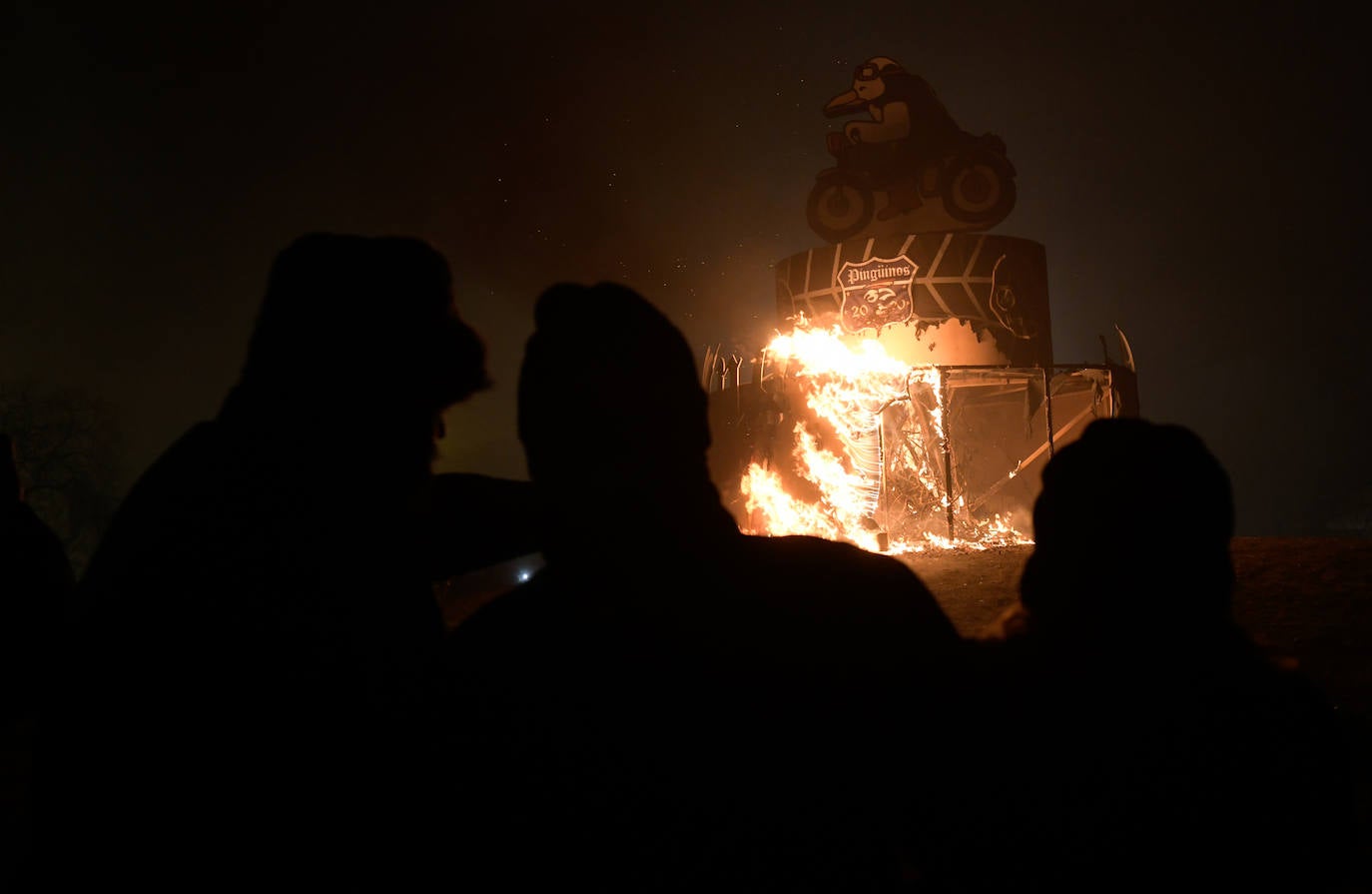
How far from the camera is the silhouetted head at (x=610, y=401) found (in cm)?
172

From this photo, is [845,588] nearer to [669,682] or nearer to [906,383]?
[669,682]

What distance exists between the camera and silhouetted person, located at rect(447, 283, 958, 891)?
1561 mm

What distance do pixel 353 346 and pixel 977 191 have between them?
2275 centimetres

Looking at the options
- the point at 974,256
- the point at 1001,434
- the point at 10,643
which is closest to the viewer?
the point at 10,643

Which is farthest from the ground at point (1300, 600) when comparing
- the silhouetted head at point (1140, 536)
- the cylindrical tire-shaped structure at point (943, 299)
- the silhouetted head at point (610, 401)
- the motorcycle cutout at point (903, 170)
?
the motorcycle cutout at point (903, 170)

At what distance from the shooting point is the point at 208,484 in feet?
5.72

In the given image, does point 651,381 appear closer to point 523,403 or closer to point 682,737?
point 523,403

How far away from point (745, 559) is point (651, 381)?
0.41 m

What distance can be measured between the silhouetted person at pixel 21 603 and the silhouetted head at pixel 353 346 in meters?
1.30

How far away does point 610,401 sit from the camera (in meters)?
1.73

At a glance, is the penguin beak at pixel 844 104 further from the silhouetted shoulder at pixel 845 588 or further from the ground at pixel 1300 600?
the silhouetted shoulder at pixel 845 588

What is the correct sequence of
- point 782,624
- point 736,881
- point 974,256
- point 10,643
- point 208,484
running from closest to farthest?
point 736,881 < point 782,624 < point 208,484 < point 10,643 < point 974,256

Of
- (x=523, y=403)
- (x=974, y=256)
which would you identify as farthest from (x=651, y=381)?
(x=974, y=256)

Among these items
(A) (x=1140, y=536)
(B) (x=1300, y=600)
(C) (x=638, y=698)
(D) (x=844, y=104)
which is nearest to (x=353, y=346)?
(C) (x=638, y=698)
